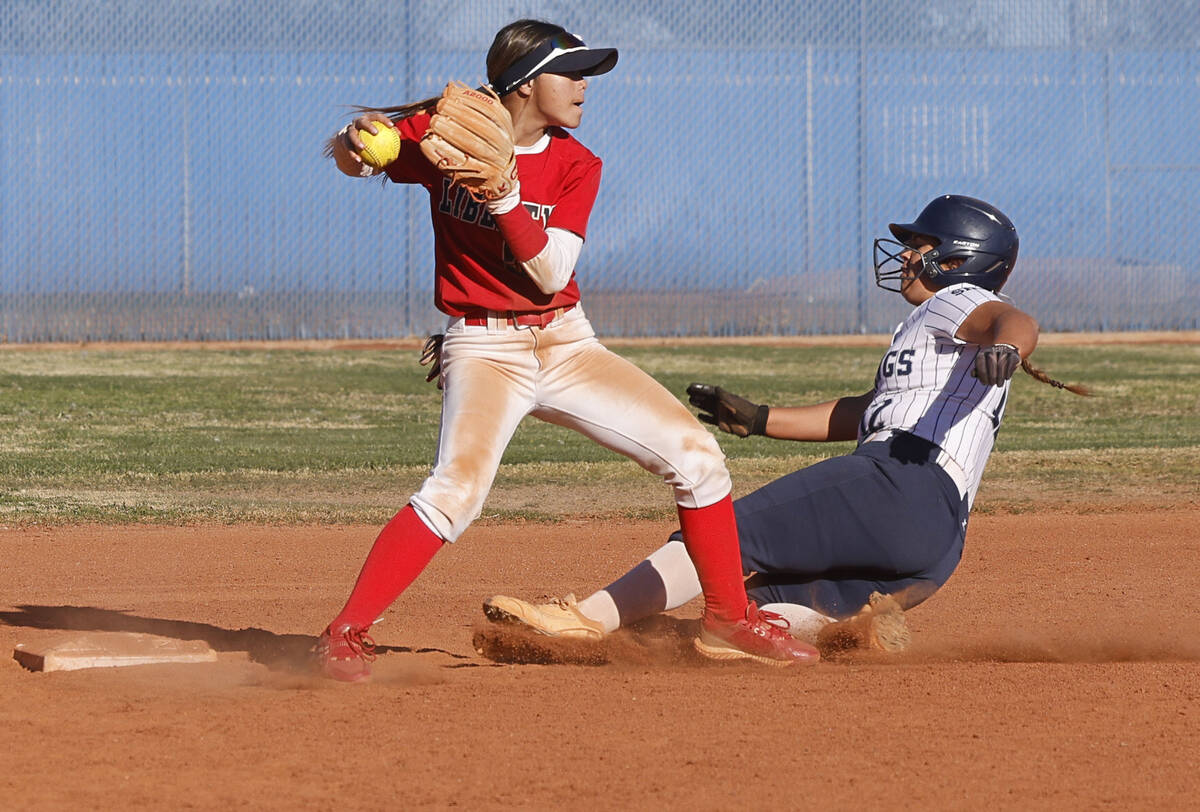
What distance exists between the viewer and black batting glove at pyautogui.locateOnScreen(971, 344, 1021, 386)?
13.0 ft

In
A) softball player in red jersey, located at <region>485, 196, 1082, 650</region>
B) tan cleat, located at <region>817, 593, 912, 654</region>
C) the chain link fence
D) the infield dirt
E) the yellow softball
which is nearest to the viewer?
the infield dirt

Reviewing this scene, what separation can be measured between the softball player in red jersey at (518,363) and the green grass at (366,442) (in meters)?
3.83

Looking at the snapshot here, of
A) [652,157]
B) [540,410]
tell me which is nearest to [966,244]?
[540,410]

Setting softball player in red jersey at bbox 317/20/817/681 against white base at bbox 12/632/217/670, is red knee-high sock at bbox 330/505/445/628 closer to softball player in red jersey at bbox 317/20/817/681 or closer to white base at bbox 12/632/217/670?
softball player in red jersey at bbox 317/20/817/681

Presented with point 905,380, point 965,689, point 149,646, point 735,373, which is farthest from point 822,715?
point 735,373

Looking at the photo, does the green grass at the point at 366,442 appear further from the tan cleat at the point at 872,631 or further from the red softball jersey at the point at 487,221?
the red softball jersey at the point at 487,221

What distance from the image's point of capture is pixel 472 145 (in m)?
3.96

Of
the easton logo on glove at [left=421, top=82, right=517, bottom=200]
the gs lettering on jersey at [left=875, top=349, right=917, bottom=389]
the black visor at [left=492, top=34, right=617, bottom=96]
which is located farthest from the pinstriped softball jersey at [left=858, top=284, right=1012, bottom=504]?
the easton logo on glove at [left=421, top=82, right=517, bottom=200]

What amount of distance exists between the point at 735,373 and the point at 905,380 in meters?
11.2

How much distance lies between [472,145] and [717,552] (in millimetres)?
1330

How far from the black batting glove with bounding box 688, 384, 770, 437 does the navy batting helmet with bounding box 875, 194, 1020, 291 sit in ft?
1.90

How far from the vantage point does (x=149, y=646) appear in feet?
A: 15.9

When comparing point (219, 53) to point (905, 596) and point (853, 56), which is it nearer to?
point (853, 56)

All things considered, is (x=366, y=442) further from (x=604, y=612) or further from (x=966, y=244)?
(x=966, y=244)
